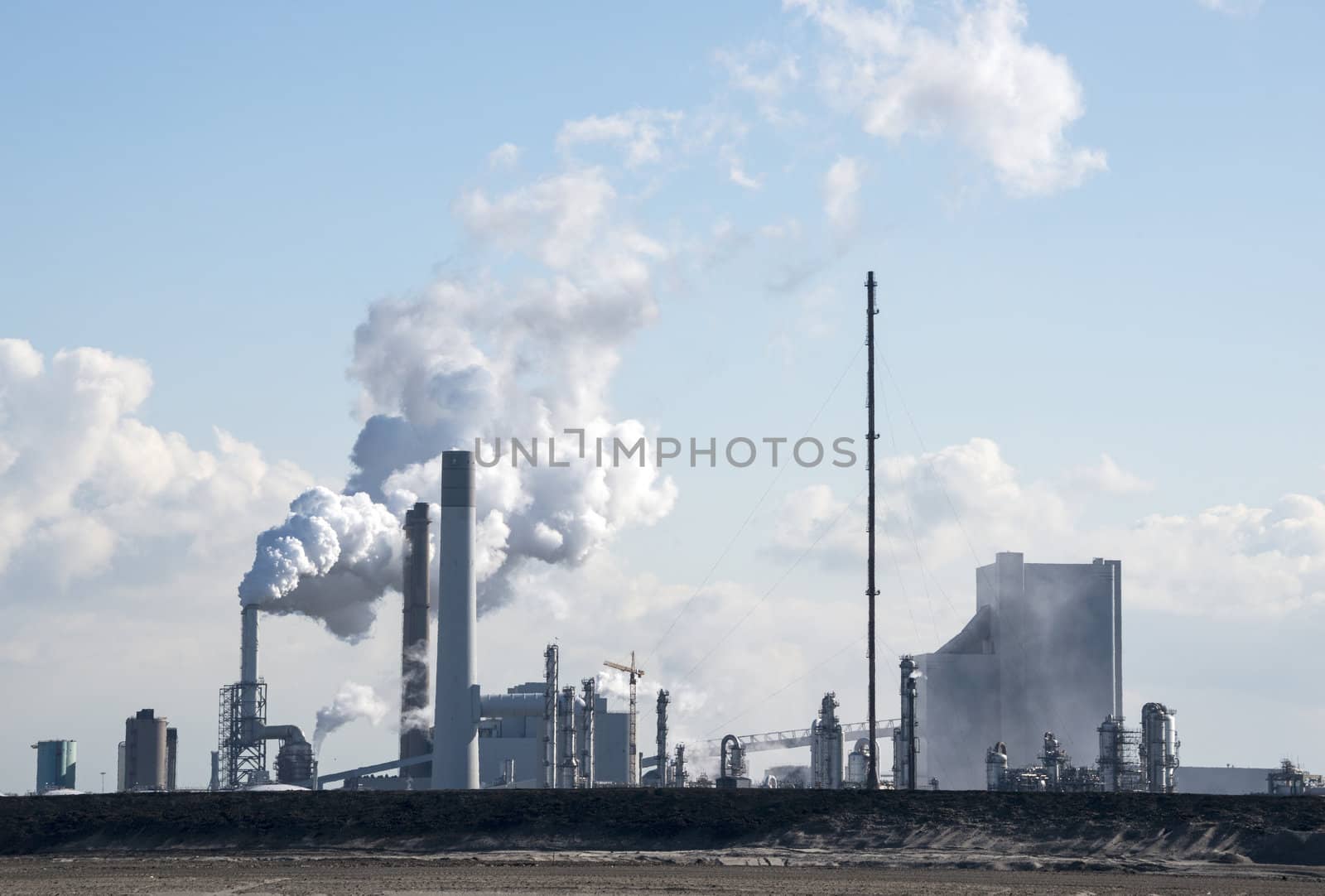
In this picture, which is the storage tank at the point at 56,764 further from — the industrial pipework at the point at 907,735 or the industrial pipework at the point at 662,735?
the industrial pipework at the point at 907,735

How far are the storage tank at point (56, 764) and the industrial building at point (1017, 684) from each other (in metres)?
46.0

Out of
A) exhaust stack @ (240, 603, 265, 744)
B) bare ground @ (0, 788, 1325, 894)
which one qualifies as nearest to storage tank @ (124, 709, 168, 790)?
exhaust stack @ (240, 603, 265, 744)

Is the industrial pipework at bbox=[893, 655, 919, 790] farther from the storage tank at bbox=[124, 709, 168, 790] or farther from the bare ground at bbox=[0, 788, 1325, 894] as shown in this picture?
the storage tank at bbox=[124, 709, 168, 790]

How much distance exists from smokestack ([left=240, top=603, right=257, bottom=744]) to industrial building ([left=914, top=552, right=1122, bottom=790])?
110 feet

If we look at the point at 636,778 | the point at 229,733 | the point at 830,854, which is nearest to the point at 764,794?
the point at 830,854

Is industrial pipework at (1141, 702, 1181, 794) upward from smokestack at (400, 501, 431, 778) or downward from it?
downward

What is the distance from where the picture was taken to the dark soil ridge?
129 feet

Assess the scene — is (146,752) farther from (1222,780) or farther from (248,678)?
(1222,780)

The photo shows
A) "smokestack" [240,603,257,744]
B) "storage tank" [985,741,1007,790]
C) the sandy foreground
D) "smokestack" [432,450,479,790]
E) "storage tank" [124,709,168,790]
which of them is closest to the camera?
the sandy foreground

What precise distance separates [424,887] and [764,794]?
14.5 meters

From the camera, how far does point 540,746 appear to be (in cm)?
8394

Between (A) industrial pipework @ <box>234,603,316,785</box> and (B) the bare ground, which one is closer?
(B) the bare ground

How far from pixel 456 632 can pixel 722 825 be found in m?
37.2

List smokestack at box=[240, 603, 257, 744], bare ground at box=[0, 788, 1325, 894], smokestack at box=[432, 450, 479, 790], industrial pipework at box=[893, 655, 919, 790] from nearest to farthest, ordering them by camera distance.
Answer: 1. bare ground at box=[0, 788, 1325, 894]
2. industrial pipework at box=[893, 655, 919, 790]
3. smokestack at box=[432, 450, 479, 790]
4. smokestack at box=[240, 603, 257, 744]
